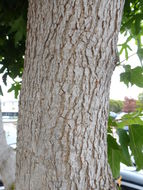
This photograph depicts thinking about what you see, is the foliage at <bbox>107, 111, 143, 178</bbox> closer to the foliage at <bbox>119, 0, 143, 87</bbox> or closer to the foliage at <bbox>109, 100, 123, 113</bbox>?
the foliage at <bbox>119, 0, 143, 87</bbox>

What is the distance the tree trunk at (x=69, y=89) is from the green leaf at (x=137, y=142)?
1.04 ft

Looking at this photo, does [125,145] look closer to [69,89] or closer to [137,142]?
[137,142]

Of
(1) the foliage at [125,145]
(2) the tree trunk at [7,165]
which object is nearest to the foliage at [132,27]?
(1) the foliage at [125,145]

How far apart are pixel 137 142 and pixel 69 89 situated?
49 cm

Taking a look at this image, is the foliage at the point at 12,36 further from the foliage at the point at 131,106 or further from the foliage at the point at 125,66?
the foliage at the point at 131,106

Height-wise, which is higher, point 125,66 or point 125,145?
point 125,66

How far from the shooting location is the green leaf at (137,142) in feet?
3.58

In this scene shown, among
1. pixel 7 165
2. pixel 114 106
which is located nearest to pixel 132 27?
pixel 7 165

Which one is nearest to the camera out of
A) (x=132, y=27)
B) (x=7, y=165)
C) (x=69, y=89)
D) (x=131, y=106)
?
(x=69, y=89)

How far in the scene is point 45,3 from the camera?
0.83 m

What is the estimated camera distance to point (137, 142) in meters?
1.09

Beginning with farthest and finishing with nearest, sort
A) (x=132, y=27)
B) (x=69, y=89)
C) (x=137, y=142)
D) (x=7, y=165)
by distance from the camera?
1. (x=132, y=27)
2. (x=7, y=165)
3. (x=137, y=142)
4. (x=69, y=89)

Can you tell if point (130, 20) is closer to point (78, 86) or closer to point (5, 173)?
point (78, 86)

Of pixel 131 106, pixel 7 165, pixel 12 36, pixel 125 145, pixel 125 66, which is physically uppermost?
pixel 12 36
